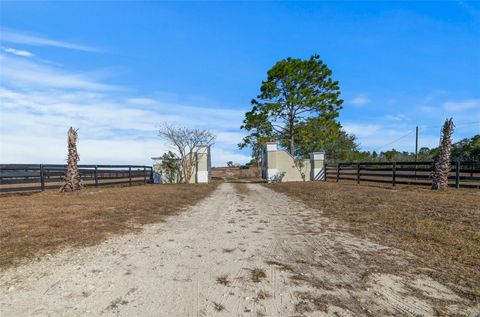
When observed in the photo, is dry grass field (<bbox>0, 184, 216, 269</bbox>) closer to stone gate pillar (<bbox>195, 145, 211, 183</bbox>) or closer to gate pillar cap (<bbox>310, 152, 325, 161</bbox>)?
stone gate pillar (<bbox>195, 145, 211, 183</bbox>)

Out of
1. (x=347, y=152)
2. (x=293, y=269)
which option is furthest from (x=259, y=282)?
(x=347, y=152)

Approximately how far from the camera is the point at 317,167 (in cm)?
2236

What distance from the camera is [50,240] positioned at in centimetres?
428

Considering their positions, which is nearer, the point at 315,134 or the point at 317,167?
the point at 317,167

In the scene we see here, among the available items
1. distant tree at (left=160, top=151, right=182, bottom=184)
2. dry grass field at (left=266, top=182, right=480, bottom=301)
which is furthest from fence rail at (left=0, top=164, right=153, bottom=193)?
dry grass field at (left=266, top=182, right=480, bottom=301)

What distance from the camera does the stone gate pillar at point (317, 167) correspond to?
2230 cm

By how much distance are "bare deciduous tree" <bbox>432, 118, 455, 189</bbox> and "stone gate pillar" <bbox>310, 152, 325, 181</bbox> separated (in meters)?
10.6

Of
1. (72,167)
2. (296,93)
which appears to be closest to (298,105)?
(296,93)

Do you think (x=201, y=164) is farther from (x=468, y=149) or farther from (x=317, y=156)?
(x=468, y=149)

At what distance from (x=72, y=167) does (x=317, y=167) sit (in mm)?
17246

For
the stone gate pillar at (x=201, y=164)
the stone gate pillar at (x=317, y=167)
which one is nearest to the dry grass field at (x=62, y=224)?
the stone gate pillar at (x=201, y=164)

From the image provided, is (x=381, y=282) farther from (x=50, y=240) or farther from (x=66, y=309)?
(x=50, y=240)

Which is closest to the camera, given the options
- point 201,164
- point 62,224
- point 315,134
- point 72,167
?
point 62,224

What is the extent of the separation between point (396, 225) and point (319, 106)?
20145 millimetres
